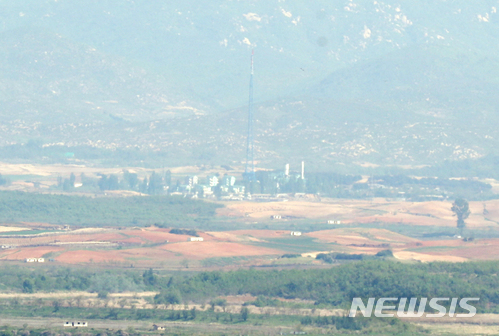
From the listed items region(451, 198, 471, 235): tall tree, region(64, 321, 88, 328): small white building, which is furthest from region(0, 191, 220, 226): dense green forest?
region(64, 321, 88, 328): small white building

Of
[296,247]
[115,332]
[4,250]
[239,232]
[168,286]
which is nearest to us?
[115,332]

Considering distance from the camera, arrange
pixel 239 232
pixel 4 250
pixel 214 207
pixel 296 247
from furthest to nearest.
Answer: pixel 214 207 → pixel 239 232 → pixel 296 247 → pixel 4 250

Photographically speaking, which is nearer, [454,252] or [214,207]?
[454,252]

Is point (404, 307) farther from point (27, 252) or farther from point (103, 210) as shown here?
point (103, 210)

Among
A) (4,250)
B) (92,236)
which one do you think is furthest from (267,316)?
(92,236)

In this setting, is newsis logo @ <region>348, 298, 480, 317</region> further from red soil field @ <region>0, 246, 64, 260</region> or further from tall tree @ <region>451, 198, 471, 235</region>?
tall tree @ <region>451, 198, 471, 235</region>

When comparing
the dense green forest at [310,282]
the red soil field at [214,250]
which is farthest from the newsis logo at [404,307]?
the red soil field at [214,250]

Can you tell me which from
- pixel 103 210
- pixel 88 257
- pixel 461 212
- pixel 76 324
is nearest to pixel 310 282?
pixel 76 324

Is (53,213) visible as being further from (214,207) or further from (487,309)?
(487,309)
